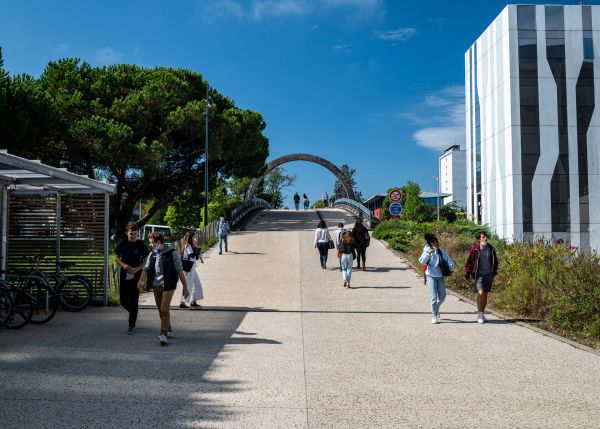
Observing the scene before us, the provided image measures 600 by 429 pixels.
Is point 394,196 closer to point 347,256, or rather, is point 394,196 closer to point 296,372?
point 347,256

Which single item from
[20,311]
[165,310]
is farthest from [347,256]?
[20,311]

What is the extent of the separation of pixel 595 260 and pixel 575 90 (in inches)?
1124

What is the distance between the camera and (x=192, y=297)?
1178cm

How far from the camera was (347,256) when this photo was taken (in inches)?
584

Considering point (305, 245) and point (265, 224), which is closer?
point (305, 245)

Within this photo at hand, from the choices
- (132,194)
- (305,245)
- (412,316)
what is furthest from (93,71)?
(412,316)

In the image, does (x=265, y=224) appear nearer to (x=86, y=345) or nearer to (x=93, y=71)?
(x=93, y=71)

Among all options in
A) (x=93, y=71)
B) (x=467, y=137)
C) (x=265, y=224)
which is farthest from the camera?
(x=467, y=137)

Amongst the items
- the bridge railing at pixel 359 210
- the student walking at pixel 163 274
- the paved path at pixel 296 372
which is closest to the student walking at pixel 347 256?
the paved path at pixel 296 372

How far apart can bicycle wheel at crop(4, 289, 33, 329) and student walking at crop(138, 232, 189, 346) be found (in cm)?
221

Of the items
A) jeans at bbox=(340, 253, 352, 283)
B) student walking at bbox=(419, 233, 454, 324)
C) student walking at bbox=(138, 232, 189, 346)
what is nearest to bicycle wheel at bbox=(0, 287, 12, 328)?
student walking at bbox=(138, 232, 189, 346)

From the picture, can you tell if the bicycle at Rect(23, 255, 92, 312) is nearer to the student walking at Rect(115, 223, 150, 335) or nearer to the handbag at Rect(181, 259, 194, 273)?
the handbag at Rect(181, 259, 194, 273)

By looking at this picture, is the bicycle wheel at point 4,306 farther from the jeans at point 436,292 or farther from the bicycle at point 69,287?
the jeans at point 436,292

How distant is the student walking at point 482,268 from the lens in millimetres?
10023
